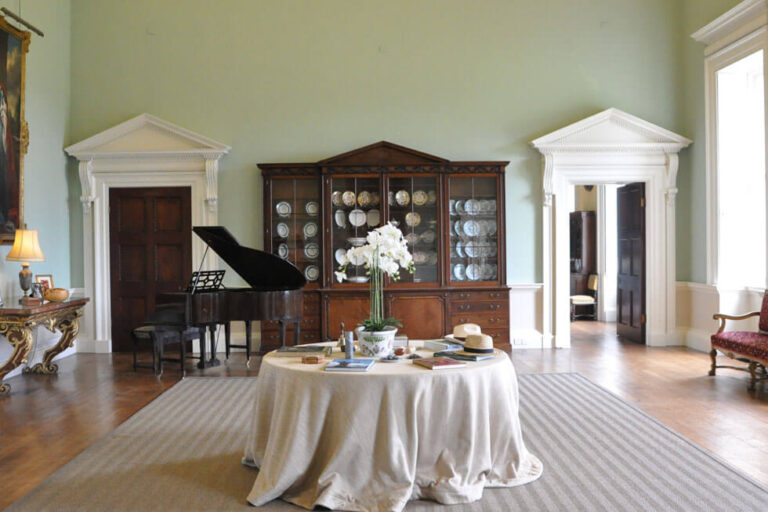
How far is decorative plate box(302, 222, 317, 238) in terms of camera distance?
7570mm

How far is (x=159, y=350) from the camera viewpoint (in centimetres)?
636

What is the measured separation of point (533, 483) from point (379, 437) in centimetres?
95

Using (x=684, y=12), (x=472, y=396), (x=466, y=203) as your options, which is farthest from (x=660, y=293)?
(x=472, y=396)

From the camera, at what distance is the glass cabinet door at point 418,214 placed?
752 cm

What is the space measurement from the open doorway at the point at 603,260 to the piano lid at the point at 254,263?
4.97 meters

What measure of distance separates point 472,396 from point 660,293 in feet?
19.0

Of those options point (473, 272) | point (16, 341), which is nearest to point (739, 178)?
point (473, 272)

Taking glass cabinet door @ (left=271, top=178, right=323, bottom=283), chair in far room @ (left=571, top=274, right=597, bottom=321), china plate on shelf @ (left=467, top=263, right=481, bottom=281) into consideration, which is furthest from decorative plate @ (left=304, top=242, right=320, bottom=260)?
chair in far room @ (left=571, top=274, right=597, bottom=321)

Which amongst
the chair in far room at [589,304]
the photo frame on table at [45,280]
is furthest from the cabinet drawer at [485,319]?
the photo frame on table at [45,280]

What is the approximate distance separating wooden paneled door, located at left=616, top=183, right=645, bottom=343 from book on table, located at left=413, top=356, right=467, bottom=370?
5669 mm

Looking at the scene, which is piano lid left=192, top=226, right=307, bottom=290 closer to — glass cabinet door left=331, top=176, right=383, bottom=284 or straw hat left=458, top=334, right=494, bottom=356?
glass cabinet door left=331, top=176, right=383, bottom=284

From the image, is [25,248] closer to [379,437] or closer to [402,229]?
[402,229]

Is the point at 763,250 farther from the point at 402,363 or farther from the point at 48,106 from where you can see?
the point at 48,106

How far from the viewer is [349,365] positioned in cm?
319
